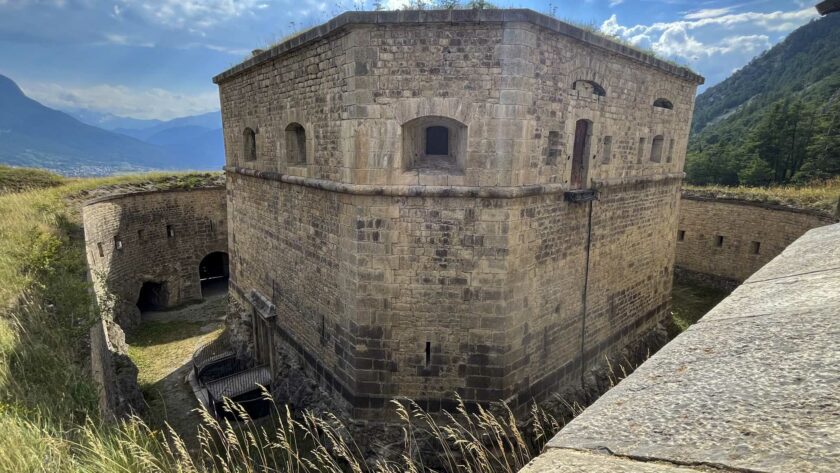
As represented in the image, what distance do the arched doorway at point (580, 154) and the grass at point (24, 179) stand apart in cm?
2214

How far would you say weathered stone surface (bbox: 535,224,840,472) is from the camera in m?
1.18

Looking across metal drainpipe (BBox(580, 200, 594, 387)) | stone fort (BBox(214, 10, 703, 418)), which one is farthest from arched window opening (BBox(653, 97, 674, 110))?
metal drainpipe (BBox(580, 200, 594, 387))

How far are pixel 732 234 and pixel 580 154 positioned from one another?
13863 millimetres

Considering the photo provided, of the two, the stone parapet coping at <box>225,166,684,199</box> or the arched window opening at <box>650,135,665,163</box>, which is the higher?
the arched window opening at <box>650,135,665,163</box>

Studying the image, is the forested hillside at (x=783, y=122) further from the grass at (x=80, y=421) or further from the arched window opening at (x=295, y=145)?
the arched window opening at (x=295, y=145)

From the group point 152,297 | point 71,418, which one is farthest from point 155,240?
point 71,418

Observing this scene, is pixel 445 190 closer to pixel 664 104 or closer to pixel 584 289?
pixel 584 289

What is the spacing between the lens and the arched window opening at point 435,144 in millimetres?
6848

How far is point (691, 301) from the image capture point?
17.2 meters

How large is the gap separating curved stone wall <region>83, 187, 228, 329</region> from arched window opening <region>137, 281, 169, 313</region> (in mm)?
54

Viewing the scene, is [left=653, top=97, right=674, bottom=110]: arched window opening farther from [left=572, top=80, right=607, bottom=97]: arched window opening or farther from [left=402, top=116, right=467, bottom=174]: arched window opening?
[left=402, top=116, right=467, bottom=174]: arched window opening

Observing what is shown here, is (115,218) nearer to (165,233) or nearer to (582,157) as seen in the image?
(165,233)

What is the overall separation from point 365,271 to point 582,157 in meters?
4.78

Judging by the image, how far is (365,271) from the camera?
23.6ft
